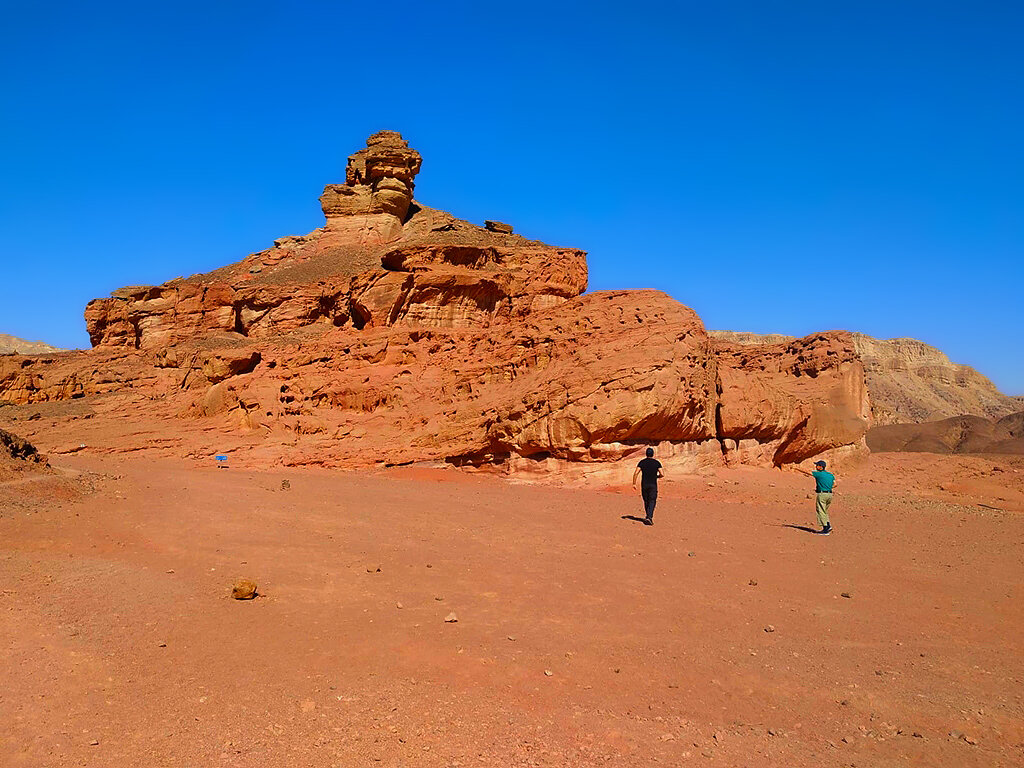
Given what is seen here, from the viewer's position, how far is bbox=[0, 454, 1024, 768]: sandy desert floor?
11.9ft

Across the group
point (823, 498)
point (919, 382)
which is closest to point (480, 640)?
point (823, 498)

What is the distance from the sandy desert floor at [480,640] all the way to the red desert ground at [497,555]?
0.03 metres

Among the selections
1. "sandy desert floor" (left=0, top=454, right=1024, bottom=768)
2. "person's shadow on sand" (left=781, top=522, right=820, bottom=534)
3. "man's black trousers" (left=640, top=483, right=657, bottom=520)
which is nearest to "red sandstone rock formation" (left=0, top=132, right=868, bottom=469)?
"man's black trousers" (left=640, top=483, right=657, bottom=520)

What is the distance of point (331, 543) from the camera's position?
818cm

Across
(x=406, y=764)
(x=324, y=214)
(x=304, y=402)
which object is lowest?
(x=406, y=764)

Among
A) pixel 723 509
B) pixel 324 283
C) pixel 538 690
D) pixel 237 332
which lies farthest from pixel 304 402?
pixel 538 690

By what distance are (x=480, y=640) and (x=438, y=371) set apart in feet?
52.6

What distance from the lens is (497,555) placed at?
810cm

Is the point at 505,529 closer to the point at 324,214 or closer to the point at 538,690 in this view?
the point at 538,690

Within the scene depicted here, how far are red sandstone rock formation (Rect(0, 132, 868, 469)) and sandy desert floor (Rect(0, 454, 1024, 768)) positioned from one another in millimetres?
5813

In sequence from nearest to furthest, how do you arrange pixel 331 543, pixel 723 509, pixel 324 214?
pixel 331 543, pixel 723 509, pixel 324 214

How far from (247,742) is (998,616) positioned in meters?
6.60

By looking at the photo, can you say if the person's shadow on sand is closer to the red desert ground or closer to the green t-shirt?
the red desert ground

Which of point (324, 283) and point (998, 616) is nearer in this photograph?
point (998, 616)
